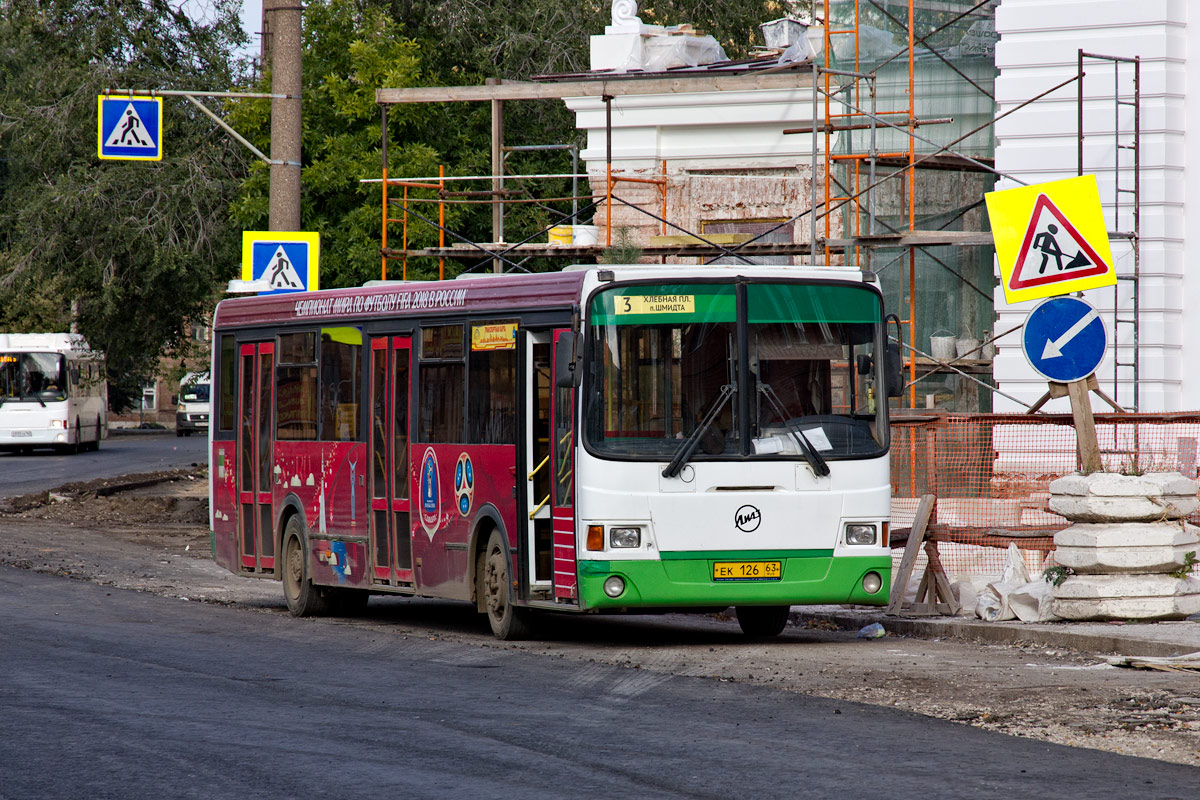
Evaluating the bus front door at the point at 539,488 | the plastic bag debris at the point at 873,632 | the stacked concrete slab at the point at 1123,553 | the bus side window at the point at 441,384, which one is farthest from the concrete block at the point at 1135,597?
the bus side window at the point at 441,384

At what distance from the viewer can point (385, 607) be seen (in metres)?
17.1

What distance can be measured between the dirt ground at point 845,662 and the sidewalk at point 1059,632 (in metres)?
0.16

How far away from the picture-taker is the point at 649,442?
12336mm

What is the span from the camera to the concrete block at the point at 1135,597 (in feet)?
42.4

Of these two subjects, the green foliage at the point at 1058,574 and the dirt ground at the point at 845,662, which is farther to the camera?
the green foliage at the point at 1058,574

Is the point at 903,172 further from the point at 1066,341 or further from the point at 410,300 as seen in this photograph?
the point at 410,300

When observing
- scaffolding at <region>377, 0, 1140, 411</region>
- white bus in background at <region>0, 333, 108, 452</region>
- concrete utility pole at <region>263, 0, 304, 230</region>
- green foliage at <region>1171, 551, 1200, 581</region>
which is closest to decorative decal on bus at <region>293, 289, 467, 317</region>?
concrete utility pole at <region>263, 0, 304, 230</region>

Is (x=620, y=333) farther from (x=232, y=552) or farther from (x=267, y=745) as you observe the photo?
(x=232, y=552)

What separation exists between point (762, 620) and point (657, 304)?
2589 mm

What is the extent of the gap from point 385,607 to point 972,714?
28.7 feet

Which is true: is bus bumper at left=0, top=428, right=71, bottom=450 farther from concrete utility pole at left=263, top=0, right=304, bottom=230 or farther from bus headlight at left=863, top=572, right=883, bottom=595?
bus headlight at left=863, top=572, right=883, bottom=595

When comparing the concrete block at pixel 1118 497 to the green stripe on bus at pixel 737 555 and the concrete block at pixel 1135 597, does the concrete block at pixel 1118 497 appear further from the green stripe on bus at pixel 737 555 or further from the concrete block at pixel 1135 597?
the green stripe on bus at pixel 737 555

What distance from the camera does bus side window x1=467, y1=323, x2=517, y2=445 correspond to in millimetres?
13156

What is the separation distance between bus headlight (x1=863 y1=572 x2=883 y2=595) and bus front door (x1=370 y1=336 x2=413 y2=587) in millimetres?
3669
